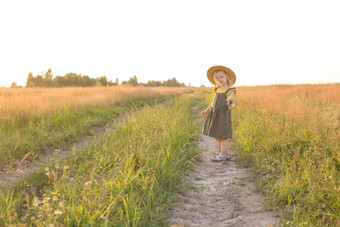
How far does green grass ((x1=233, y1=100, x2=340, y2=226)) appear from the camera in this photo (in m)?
2.64

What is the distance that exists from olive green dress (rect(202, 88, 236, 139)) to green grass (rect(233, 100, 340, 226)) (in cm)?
51

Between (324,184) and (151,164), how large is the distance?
2.06 metres

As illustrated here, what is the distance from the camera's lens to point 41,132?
5965 mm

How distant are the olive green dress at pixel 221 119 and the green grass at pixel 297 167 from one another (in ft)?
1.68

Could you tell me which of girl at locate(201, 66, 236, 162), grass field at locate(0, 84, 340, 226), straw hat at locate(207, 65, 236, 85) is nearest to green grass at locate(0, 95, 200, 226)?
grass field at locate(0, 84, 340, 226)

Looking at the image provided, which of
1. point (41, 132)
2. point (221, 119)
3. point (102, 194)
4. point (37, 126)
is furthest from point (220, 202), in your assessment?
point (37, 126)

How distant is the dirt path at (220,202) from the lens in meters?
2.67

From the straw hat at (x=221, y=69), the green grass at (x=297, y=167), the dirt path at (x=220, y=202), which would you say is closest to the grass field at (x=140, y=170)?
the green grass at (x=297, y=167)

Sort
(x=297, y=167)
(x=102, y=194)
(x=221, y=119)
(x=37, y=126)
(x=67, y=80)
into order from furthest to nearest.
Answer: (x=67, y=80) < (x=37, y=126) < (x=221, y=119) < (x=297, y=167) < (x=102, y=194)

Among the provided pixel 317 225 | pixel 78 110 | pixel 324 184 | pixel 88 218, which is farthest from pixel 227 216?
pixel 78 110

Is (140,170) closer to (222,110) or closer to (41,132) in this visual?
(222,110)

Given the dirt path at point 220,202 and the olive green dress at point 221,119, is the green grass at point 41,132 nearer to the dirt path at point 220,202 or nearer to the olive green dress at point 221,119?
the dirt path at point 220,202

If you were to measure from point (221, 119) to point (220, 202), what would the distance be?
2.15m

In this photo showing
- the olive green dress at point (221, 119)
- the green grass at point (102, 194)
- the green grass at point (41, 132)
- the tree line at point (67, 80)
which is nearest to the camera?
the green grass at point (102, 194)
